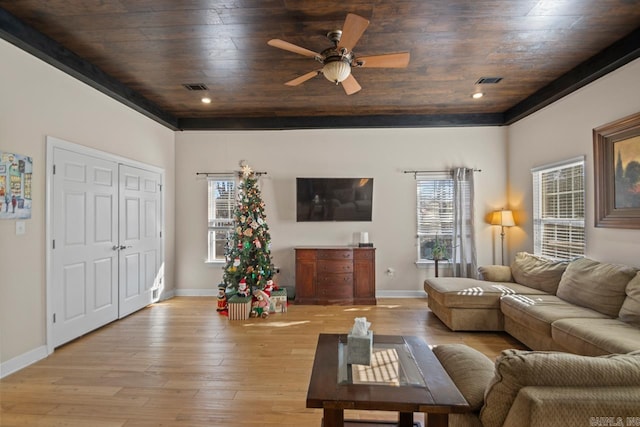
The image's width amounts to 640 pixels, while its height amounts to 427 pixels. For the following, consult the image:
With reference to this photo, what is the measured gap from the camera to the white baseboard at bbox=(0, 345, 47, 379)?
2.79m

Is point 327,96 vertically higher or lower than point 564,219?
higher

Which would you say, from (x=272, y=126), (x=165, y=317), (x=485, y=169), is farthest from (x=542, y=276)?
(x=165, y=317)

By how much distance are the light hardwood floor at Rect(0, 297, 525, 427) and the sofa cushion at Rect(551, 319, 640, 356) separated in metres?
0.77

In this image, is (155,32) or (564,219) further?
(564,219)

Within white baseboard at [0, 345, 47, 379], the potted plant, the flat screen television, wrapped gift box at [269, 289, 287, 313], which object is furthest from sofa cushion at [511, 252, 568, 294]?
white baseboard at [0, 345, 47, 379]

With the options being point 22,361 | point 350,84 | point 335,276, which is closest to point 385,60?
point 350,84

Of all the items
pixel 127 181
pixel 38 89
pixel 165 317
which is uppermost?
pixel 38 89

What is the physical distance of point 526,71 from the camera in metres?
3.83

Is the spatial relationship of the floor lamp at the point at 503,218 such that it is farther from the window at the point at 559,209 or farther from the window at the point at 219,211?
the window at the point at 219,211

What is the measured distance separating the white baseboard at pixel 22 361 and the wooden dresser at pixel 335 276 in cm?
311

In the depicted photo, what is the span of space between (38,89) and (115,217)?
1.70 metres

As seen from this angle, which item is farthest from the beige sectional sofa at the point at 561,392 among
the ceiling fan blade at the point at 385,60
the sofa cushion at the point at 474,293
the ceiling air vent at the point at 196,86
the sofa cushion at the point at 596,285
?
the ceiling air vent at the point at 196,86

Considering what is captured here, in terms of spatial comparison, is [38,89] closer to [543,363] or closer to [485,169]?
[543,363]

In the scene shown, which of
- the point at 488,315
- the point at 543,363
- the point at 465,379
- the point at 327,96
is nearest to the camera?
the point at 543,363
